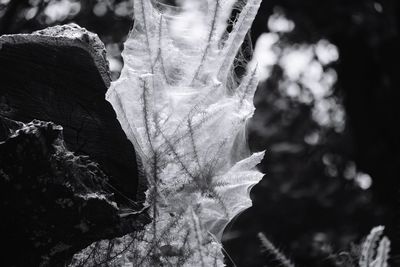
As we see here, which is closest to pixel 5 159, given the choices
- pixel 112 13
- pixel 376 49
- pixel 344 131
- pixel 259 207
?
pixel 112 13

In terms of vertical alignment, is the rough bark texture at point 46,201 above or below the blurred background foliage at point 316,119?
above

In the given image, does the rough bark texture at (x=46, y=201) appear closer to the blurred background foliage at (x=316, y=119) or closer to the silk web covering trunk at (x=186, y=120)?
the silk web covering trunk at (x=186, y=120)

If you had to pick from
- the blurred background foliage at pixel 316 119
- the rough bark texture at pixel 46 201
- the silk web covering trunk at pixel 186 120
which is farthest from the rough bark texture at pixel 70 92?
the blurred background foliage at pixel 316 119

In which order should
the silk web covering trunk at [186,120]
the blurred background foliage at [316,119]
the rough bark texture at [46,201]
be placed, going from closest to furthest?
the rough bark texture at [46,201] < the silk web covering trunk at [186,120] < the blurred background foliage at [316,119]

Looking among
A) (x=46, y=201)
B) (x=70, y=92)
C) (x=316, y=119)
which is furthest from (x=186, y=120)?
(x=316, y=119)

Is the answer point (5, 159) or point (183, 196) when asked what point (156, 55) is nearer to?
point (183, 196)

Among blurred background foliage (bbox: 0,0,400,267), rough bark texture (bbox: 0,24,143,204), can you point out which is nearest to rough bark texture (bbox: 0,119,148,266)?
rough bark texture (bbox: 0,24,143,204)

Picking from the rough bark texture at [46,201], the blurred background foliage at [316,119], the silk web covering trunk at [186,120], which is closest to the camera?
the rough bark texture at [46,201]

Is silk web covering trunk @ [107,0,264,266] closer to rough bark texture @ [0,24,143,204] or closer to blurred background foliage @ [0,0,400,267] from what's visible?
rough bark texture @ [0,24,143,204]
